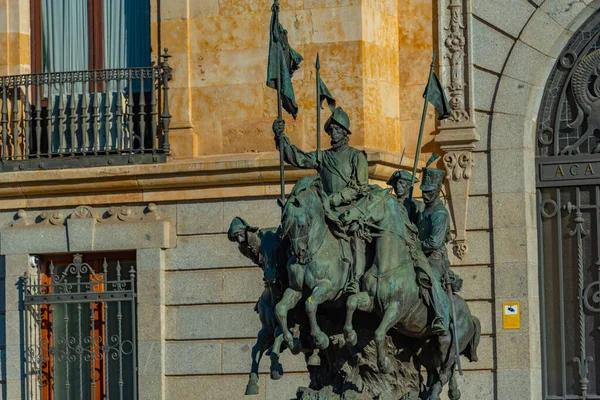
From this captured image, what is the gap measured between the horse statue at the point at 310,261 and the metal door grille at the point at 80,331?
4191 mm

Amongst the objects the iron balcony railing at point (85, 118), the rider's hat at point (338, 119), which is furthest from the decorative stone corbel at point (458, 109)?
the rider's hat at point (338, 119)

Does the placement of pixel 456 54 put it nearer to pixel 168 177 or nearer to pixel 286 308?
pixel 168 177

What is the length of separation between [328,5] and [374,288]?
4.28 meters

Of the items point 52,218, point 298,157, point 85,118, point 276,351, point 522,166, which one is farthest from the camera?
point 85,118

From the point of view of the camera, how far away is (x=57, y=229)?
63.3ft

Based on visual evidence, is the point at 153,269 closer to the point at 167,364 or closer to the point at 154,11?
the point at 167,364

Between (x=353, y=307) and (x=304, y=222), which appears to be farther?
(x=353, y=307)

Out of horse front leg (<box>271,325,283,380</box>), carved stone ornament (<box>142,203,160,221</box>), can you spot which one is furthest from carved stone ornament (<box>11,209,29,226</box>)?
horse front leg (<box>271,325,283,380</box>)

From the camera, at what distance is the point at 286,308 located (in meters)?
15.0

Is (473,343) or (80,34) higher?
(80,34)

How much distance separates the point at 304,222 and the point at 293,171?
346 centimetres

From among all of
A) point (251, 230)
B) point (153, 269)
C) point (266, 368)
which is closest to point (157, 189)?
point (153, 269)

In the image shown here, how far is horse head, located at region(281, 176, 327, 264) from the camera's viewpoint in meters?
14.9

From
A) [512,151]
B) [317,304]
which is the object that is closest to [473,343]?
[317,304]
